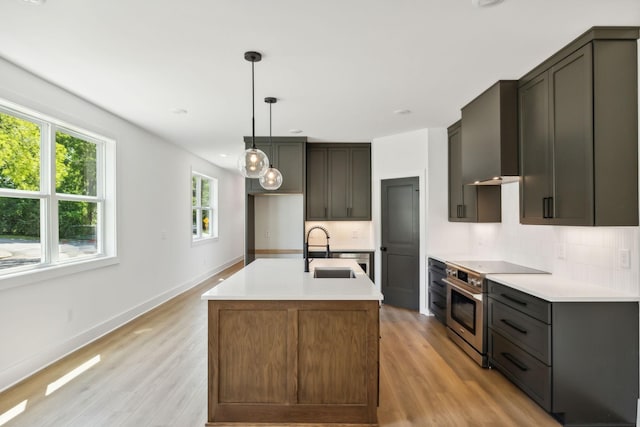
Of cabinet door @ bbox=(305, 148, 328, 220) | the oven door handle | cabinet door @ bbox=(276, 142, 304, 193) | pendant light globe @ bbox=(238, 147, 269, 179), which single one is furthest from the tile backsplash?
cabinet door @ bbox=(276, 142, 304, 193)

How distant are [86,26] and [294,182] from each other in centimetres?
341

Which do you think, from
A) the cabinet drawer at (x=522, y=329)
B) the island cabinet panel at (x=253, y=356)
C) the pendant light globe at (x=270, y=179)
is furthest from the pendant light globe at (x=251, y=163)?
the cabinet drawer at (x=522, y=329)

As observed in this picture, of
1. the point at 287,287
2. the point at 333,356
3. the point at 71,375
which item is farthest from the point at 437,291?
the point at 71,375

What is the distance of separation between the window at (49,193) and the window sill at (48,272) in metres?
0.07

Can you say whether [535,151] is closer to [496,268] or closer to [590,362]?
[496,268]

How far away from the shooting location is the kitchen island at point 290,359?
234 centimetres

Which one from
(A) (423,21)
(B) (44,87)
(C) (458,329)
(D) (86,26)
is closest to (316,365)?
(C) (458,329)

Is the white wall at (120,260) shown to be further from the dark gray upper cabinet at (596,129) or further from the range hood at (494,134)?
the dark gray upper cabinet at (596,129)

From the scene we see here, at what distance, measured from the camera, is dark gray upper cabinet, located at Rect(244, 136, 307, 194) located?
5.40m

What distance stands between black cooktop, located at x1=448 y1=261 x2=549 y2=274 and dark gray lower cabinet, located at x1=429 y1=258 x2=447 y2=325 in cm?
51

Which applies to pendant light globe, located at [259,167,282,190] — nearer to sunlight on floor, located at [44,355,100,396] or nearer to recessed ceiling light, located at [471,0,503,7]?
recessed ceiling light, located at [471,0,503,7]

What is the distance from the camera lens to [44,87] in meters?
3.17

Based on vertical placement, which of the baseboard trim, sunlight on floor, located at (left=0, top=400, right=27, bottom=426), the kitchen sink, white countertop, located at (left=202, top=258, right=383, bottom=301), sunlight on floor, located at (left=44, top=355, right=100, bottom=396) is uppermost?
white countertop, located at (left=202, top=258, right=383, bottom=301)

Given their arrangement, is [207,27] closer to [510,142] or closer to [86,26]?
[86,26]
